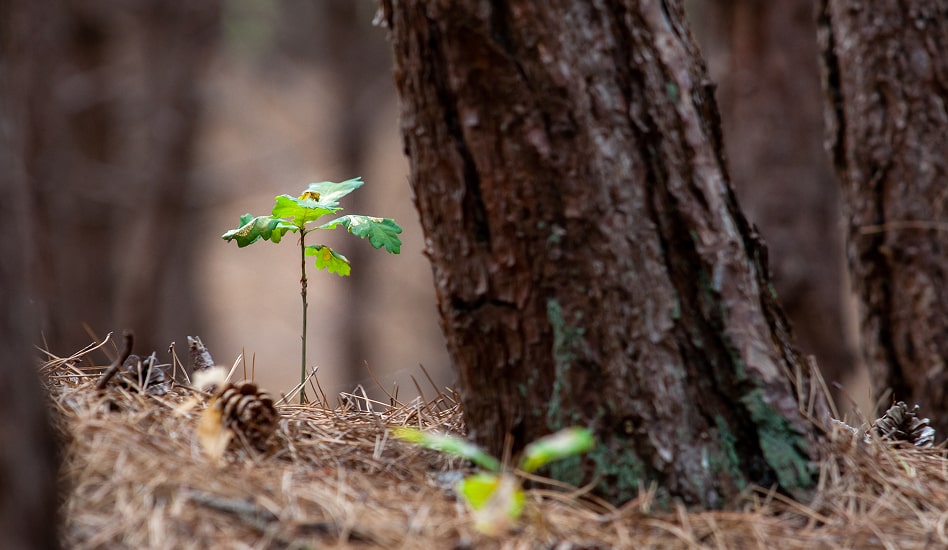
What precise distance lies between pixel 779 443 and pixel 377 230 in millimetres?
743

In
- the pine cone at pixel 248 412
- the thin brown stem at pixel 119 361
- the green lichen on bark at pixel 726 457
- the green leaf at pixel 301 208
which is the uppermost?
the green leaf at pixel 301 208

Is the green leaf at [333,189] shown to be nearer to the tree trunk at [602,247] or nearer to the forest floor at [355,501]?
the tree trunk at [602,247]

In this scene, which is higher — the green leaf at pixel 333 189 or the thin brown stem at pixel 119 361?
the green leaf at pixel 333 189

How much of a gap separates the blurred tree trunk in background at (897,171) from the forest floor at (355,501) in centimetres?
113

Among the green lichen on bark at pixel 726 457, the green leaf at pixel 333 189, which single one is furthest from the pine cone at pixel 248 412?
the green lichen on bark at pixel 726 457

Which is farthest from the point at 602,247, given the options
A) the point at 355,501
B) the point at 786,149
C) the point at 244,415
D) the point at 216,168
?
the point at 216,168

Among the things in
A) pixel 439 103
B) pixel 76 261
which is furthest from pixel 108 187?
pixel 439 103

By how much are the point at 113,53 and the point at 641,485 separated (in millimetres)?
8015

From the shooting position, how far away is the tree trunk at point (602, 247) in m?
1.25

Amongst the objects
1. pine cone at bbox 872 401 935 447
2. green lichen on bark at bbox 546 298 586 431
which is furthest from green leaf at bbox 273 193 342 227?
pine cone at bbox 872 401 935 447

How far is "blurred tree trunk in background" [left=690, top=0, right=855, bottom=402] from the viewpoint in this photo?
4.18 m

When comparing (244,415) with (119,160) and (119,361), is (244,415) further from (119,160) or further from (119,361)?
(119,160)

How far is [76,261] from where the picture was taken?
22.3 ft

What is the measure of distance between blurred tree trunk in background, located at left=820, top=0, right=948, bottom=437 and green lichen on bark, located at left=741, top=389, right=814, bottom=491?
1.45 m
